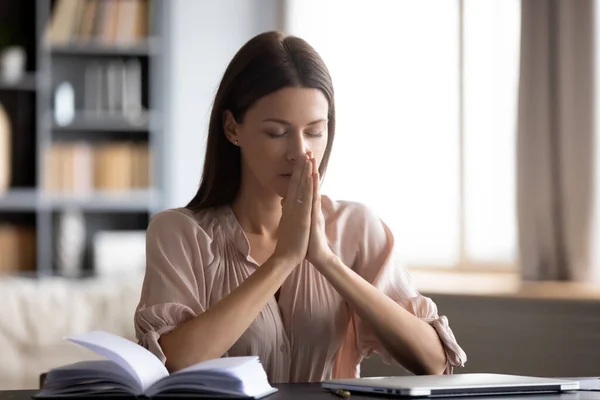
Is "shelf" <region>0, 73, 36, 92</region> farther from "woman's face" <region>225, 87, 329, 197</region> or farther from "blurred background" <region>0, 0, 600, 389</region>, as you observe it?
"woman's face" <region>225, 87, 329, 197</region>

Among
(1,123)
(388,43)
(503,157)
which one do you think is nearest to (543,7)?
(503,157)

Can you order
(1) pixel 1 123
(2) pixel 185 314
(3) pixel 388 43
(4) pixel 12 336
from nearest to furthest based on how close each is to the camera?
(2) pixel 185 314, (4) pixel 12 336, (3) pixel 388 43, (1) pixel 1 123

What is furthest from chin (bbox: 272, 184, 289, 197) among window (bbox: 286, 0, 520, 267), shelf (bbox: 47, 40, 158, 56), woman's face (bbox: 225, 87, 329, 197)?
shelf (bbox: 47, 40, 158, 56)

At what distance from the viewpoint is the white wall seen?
5.39m

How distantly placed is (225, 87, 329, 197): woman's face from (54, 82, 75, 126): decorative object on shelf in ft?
11.4

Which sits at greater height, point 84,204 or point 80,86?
point 80,86

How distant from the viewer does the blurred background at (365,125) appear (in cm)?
375

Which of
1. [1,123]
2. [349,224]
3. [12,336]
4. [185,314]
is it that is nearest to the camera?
[185,314]

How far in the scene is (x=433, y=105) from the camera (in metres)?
4.82

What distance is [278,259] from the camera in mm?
1933

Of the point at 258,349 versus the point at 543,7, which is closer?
the point at 258,349

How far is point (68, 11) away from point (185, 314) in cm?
370

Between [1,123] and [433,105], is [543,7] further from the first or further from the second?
[1,123]

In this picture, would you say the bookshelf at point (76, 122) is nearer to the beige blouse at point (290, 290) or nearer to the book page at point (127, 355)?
the beige blouse at point (290, 290)
